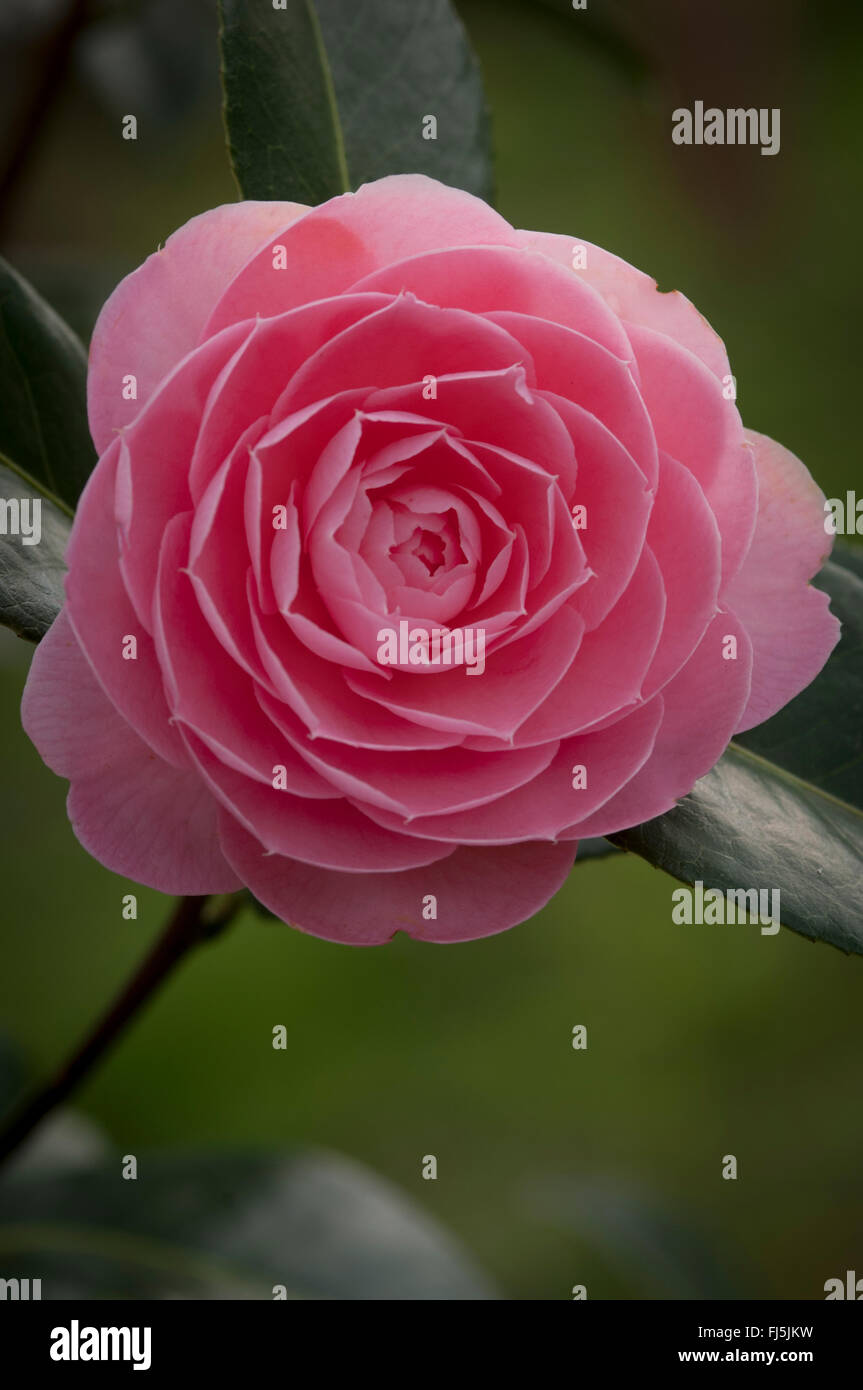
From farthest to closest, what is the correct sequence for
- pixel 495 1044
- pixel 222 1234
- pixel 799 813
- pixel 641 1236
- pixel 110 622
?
pixel 495 1044, pixel 641 1236, pixel 222 1234, pixel 799 813, pixel 110 622

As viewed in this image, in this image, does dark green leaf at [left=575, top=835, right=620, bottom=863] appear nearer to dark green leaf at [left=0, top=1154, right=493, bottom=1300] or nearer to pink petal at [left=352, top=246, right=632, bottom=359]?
pink petal at [left=352, top=246, right=632, bottom=359]

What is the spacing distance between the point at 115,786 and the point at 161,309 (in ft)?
0.72

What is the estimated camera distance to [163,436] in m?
0.55

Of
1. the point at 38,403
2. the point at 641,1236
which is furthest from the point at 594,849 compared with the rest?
the point at 641,1236

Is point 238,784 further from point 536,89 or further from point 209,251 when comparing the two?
point 536,89

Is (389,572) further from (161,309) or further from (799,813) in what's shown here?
(799,813)

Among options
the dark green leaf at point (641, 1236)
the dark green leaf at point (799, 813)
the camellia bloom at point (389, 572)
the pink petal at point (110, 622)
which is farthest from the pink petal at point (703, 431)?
the dark green leaf at point (641, 1236)

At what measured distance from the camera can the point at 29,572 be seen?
64cm

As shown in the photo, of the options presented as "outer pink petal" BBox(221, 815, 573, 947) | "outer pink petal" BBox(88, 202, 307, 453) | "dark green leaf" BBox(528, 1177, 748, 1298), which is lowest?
"dark green leaf" BBox(528, 1177, 748, 1298)

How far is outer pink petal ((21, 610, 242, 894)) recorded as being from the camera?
563mm

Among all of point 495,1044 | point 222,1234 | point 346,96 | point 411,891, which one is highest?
point 346,96

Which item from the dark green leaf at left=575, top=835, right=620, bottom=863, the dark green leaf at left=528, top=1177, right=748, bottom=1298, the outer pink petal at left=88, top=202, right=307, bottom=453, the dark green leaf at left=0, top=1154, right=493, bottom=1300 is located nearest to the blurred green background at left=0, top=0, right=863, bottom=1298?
the dark green leaf at left=528, top=1177, right=748, bottom=1298

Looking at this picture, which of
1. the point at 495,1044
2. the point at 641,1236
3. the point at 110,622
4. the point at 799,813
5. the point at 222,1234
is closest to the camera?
the point at 110,622

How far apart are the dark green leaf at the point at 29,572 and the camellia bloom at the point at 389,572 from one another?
0.06 m
